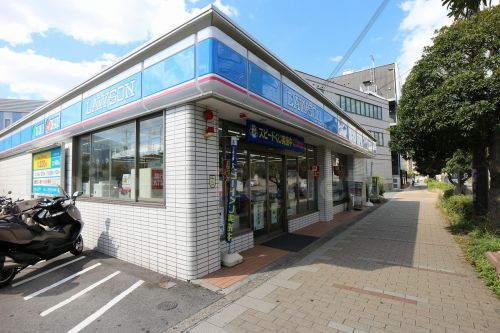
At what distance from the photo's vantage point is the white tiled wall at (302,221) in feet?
27.4

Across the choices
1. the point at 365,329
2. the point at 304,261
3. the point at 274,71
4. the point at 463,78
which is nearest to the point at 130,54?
the point at 274,71

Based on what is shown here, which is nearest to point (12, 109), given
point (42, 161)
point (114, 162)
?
point (42, 161)

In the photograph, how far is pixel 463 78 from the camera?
240 inches

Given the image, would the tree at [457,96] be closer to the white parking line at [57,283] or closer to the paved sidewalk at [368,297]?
the paved sidewalk at [368,297]

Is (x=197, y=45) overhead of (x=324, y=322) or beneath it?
overhead

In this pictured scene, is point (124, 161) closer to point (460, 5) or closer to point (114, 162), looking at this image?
point (114, 162)

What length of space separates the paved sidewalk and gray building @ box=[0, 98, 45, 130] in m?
42.4

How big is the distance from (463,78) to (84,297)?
845 centimetres

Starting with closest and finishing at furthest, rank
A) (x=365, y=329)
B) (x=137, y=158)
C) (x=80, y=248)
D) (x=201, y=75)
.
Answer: (x=365, y=329), (x=201, y=75), (x=137, y=158), (x=80, y=248)

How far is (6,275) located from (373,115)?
127 ft

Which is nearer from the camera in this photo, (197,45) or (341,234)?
(197,45)

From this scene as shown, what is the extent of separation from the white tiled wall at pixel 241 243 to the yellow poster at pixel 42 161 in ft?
21.4

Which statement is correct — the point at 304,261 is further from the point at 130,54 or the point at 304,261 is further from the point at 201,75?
the point at 130,54

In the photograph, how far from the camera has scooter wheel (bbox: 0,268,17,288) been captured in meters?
4.46
